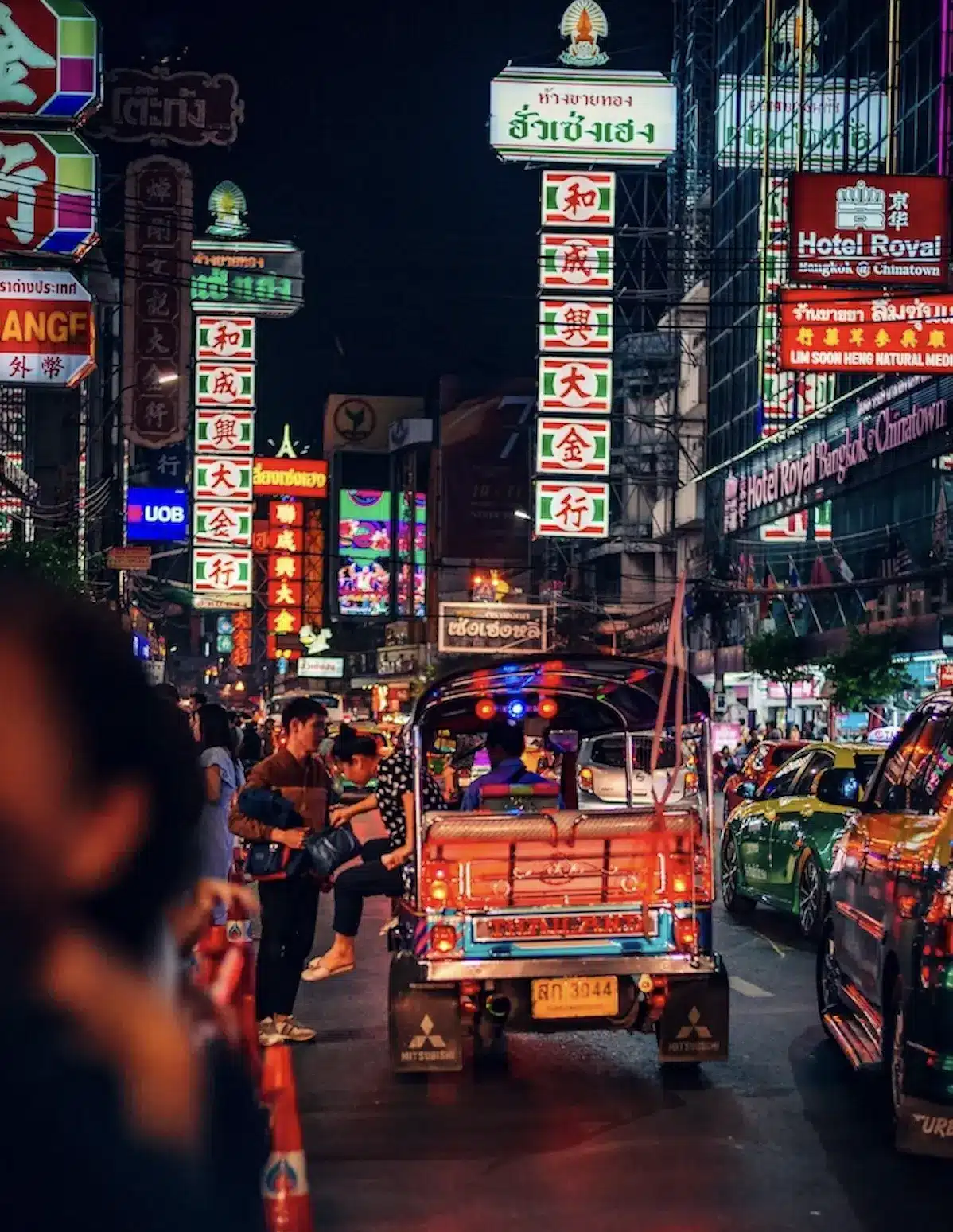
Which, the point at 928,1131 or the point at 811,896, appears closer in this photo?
the point at 928,1131

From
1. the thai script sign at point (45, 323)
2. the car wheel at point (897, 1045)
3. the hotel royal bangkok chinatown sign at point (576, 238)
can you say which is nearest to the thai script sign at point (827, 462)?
the hotel royal bangkok chinatown sign at point (576, 238)

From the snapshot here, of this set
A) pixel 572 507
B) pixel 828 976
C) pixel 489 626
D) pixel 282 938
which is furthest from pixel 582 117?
pixel 282 938

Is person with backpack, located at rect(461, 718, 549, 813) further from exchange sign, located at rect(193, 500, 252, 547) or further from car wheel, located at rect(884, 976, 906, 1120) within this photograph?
exchange sign, located at rect(193, 500, 252, 547)

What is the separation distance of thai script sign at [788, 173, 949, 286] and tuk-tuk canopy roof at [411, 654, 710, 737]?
17.5 meters

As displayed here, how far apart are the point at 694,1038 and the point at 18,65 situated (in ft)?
71.3

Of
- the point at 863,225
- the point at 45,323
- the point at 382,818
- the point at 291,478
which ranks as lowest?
the point at 382,818

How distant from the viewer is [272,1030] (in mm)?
10281

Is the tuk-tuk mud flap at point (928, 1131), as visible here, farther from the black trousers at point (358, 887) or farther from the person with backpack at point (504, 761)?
the black trousers at point (358, 887)

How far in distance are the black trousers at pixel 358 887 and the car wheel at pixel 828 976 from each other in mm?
2485

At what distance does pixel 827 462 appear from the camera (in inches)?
1700

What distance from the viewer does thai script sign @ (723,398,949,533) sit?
3706cm

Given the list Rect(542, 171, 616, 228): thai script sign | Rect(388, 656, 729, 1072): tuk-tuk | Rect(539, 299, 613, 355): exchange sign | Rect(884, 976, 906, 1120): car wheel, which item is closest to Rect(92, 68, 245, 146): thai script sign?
Rect(542, 171, 616, 228): thai script sign

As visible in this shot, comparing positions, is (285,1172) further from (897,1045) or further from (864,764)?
(864,764)

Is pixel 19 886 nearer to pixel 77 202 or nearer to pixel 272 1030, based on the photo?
pixel 272 1030
